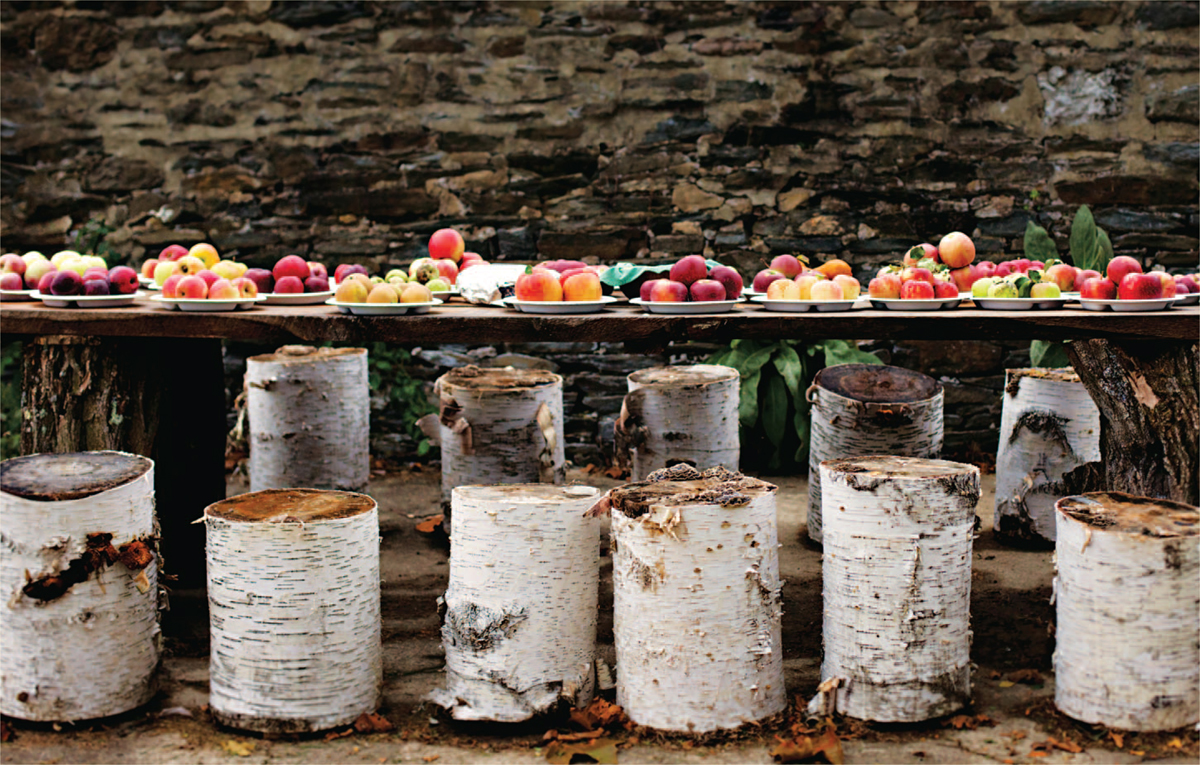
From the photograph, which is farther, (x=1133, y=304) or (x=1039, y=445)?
(x=1039, y=445)

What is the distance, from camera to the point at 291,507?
2.71m

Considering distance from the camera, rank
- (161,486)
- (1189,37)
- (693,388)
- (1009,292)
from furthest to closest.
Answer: (1189,37) < (693,388) < (161,486) < (1009,292)

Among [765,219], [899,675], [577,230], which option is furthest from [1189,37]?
[899,675]

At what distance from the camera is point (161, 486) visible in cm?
355

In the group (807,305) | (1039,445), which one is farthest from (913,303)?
(1039,445)

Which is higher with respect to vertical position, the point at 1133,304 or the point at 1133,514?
the point at 1133,304

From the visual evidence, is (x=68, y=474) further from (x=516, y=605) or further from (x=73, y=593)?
(x=516, y=605)

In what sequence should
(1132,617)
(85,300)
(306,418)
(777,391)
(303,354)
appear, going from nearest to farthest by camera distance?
1. (1132,617)
2. (85,300)
3. (306,418)
4. (303,354)
5. (777,391)

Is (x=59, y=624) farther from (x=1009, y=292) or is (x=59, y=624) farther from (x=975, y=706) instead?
(x=1009, y=292)

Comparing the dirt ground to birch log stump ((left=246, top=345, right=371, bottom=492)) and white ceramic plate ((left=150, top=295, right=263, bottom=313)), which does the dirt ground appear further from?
white ceramic plate ((left=150, top=295, right=263, bottom=313))

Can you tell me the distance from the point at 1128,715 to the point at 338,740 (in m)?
1.88

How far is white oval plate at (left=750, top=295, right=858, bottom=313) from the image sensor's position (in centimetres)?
288

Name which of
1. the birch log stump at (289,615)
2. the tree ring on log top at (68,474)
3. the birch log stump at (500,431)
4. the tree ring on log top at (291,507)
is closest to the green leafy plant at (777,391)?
the birch log stump at (500,431)

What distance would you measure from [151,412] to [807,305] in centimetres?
211
